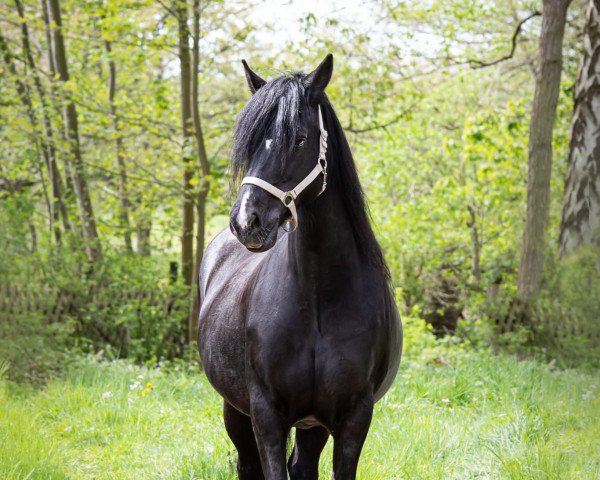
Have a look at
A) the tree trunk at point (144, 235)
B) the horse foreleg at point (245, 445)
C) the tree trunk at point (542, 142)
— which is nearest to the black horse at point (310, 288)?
the horse foreleg at point (245, 445)

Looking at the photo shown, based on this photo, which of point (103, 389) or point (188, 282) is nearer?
point (103, 389)

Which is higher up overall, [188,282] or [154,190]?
[154,190]

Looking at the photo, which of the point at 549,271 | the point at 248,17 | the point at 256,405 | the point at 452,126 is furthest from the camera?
the point at 452,126

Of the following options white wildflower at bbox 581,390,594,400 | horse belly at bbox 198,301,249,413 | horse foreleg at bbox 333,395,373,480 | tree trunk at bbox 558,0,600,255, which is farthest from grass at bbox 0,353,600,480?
tree trunk at bbox 558,0,600,255

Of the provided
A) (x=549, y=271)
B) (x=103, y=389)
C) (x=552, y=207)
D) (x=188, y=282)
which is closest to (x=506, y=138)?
(x=552, y=207)

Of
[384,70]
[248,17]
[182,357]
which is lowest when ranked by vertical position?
[182,357]

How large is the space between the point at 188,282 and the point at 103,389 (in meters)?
4.80

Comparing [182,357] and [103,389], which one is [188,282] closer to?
[182,357]

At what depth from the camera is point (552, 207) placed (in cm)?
1270

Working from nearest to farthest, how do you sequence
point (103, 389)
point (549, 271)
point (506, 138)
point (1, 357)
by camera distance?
point (103, 389), point (1, 357), point (549, 271), point (506, 138)

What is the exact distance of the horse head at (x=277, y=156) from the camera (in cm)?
264

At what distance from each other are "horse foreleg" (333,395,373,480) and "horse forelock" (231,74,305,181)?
3.52 ft

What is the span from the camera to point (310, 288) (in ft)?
9.84

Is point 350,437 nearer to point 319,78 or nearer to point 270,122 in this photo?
point 270,122
